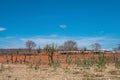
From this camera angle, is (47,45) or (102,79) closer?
(102,79)

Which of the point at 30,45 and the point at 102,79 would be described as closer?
the point at 102,79

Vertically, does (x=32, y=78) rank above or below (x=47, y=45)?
below

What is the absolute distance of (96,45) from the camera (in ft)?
318

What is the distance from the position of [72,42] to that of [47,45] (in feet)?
241

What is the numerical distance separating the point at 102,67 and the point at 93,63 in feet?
16.7

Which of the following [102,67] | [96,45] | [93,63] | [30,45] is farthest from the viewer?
[30,45]

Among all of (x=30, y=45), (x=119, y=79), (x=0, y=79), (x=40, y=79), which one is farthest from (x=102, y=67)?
(x=30, y=45)

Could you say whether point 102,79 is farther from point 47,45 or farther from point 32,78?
point 47,45

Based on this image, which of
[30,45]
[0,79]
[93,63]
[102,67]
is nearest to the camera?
[0,79]

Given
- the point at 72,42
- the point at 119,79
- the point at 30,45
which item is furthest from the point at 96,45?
the point at 119,79

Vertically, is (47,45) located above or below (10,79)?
above

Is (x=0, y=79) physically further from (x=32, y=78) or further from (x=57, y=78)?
(x=57, y=78)

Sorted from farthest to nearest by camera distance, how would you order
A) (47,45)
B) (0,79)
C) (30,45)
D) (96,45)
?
(30,45)
(96,45)
(47,45)
(0,79)

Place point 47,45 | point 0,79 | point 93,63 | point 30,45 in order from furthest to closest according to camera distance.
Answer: point 30,45, point 47,45, point 93,63, point 0,79
